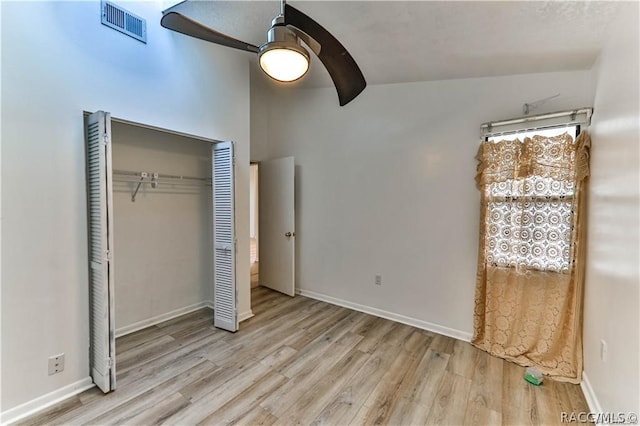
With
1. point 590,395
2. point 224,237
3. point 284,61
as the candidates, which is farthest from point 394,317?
point 284,61

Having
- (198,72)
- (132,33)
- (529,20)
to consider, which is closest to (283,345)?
(198,72)

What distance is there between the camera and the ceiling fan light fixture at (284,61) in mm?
1311

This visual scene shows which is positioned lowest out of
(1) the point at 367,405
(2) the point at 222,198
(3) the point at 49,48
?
(1) the point at 367,405

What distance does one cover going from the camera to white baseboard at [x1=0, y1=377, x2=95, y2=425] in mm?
1763

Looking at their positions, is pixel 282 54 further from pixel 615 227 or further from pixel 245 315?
pixel 245 315

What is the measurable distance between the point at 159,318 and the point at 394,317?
Answer: 9.08ft

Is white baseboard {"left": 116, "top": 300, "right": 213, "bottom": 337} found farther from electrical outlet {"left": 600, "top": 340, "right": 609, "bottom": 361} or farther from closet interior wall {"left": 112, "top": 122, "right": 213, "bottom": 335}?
electrical outlet {"left": 600, "top": 340, "right": 609, "bottom": 361}

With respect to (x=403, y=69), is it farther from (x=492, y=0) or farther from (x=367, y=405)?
(x=367, y=405)

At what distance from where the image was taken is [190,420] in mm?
1789

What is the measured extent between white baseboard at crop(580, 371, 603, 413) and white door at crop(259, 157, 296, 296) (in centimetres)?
310

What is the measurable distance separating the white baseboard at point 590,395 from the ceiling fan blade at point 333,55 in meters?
2.64

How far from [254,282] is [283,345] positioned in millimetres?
2137

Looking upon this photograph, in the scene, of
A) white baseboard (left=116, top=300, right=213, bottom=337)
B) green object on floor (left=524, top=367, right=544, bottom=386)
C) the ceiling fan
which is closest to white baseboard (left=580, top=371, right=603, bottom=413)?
green object on floor (left=524, top=367, right=544, bottom=386)

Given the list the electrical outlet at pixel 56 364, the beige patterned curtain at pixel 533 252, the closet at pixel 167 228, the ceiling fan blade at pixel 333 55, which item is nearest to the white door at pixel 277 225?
the closet at pixel 167 228
